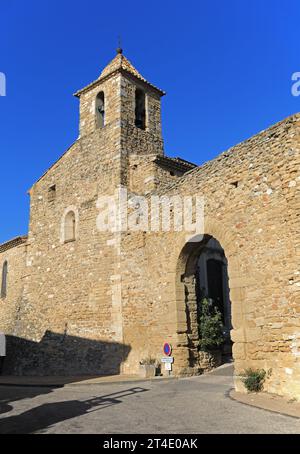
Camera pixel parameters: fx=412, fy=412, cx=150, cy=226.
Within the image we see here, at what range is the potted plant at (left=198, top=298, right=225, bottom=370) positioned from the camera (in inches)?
448

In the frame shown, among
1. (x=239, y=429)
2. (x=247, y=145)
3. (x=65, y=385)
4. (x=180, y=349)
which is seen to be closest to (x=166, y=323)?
(x=180, y=349)

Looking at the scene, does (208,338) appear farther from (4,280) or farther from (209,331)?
(4,280)

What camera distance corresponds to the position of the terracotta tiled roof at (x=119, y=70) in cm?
1494

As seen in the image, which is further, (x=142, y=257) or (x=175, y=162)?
(x=175, y=162)

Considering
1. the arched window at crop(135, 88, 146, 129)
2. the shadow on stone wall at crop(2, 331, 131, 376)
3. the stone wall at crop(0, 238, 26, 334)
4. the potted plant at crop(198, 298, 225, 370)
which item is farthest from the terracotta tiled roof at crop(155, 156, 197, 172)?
the stone wall at crop(0, 238, 26, 334)

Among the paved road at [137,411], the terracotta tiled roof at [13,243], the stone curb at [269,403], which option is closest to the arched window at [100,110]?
Answer: the terracotta tiled roof at [13,243]

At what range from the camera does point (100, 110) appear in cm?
1574

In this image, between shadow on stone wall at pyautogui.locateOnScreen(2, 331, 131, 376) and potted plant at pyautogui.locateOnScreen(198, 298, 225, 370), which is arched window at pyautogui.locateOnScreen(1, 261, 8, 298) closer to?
shadow on stone wall at pyautogui.locateOnScreen(2, 331, 131, 376)

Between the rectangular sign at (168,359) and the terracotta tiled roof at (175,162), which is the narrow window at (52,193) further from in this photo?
the rectangular sign at (168,359)

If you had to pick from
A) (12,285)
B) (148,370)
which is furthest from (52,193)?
(148,370)

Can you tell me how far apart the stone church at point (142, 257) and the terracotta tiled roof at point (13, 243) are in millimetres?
66

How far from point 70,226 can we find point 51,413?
375 inches

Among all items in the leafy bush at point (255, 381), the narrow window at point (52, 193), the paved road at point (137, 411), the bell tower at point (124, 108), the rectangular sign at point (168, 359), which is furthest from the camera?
the narrow window at point (52, 193)

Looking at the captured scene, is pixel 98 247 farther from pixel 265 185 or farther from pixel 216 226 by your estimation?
pixel 265 185
